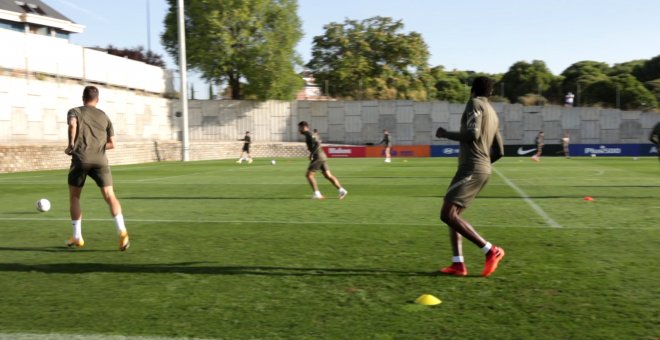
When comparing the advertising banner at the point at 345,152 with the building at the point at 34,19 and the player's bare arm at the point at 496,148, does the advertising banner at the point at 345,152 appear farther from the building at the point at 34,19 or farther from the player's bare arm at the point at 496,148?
the player's bare arm at the point at 496,148

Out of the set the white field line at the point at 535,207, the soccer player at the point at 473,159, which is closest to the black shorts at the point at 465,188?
the soccer player at the point at 473,159

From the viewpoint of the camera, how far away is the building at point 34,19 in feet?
193

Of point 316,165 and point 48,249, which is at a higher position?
point 316,165

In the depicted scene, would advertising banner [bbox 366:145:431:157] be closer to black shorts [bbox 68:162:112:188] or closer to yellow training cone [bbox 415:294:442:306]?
black shorts [bbox 68:162:112:188]

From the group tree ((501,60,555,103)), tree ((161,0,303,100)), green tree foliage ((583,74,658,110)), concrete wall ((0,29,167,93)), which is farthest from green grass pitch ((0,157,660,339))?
tree ((501,60,555,103))

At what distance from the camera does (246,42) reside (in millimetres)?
48844

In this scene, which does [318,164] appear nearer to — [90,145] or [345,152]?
[90,145]

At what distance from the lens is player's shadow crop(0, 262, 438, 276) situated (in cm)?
627

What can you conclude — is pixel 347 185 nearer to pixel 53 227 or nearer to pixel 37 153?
pixel 53 227

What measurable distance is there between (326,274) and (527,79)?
77.7 m

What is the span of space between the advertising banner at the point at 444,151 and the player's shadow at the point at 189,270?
40.3 m

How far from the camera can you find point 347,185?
18.2 m

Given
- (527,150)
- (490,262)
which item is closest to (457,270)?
(490,262)

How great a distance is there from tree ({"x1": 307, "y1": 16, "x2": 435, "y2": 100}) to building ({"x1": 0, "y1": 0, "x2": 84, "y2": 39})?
2805 cm
